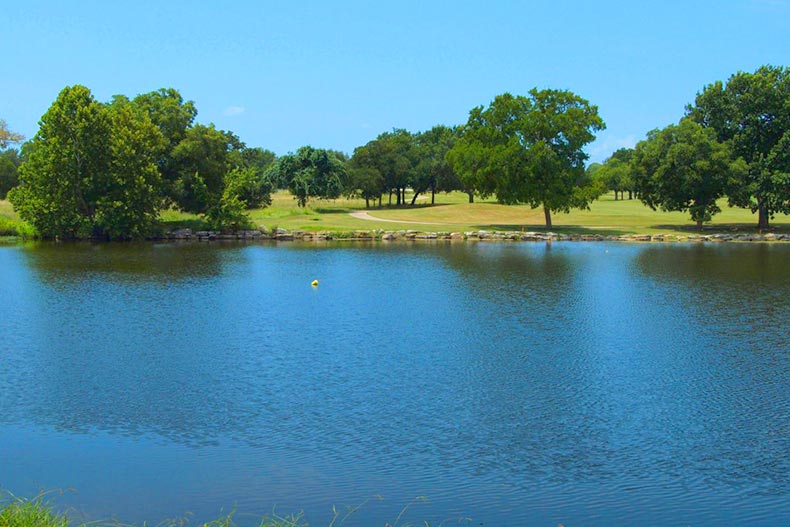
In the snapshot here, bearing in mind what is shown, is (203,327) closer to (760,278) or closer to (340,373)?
(340,373)

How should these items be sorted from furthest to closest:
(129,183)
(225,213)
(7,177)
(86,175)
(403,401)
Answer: (7,177) → (225,213) → (86,175) → (129,183) → (403,401)

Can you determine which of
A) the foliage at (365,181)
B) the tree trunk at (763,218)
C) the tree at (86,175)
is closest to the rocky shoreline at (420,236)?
the tree trunk at (763,218)

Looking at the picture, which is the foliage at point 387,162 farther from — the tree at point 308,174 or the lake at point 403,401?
the lake at point 403,401

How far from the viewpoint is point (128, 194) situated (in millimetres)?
63781

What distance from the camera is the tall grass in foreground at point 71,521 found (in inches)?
380

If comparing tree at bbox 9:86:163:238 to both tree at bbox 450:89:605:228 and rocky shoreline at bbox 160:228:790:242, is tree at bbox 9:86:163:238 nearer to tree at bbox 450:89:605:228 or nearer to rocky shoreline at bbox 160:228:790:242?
rocky shoreline at bbox 160:228:790:242

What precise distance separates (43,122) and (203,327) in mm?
43899

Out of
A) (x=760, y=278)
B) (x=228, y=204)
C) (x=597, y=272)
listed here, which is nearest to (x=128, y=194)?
(x=228, y=204)

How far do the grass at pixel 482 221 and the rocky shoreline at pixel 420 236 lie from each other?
1.84 meters

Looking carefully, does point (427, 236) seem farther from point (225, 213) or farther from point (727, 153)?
point (727, 153)

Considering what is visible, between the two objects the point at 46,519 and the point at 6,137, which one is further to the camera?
the point at 6,137

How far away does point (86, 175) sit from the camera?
64625 mm

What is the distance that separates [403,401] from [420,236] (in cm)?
5068

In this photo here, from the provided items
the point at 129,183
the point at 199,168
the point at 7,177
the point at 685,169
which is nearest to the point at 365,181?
the point at 199,168
